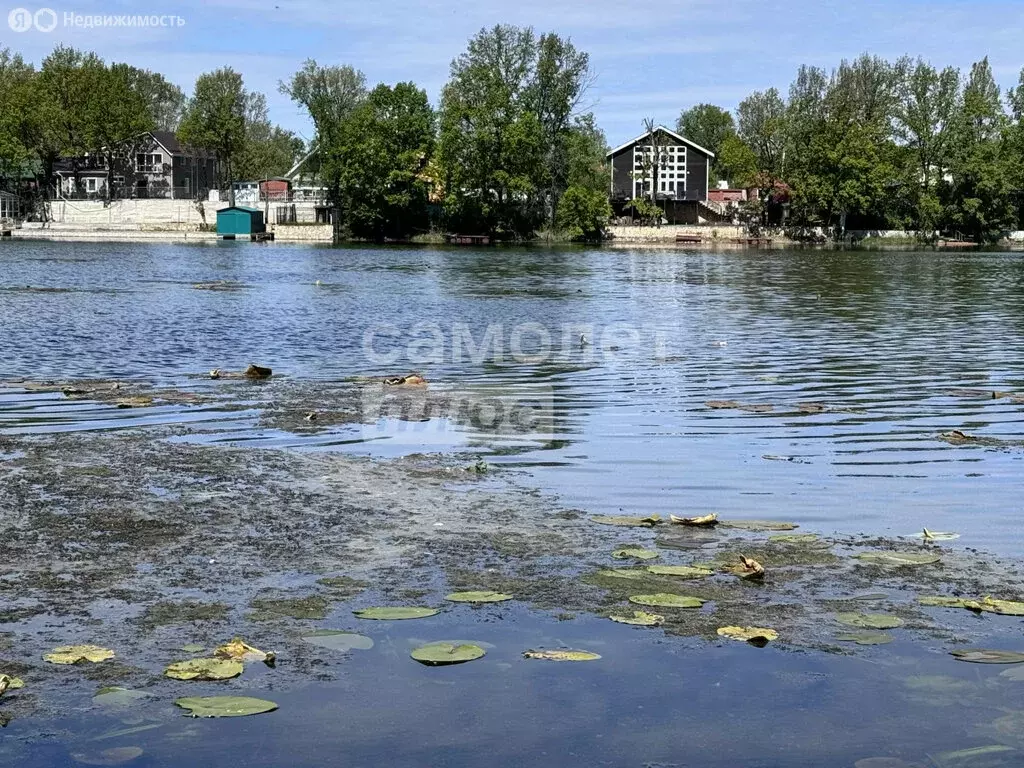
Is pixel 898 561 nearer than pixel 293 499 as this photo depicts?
Yes

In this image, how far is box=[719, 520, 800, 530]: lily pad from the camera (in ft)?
31.9

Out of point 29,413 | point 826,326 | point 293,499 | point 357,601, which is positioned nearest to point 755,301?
point 826,326

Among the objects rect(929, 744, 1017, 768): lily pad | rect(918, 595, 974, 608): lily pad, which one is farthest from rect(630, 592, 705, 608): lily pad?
rect(929, 744, 1017, 768): lily pad

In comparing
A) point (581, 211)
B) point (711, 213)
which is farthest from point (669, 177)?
point (581, 211)

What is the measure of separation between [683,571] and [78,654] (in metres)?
3.76

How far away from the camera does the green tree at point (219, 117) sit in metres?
122

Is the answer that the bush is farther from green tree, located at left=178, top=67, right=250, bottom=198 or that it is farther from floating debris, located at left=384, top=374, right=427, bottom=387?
floating debris, located at left=384, top=374, right=427, bottom=387

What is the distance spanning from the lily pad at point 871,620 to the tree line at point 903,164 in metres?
104

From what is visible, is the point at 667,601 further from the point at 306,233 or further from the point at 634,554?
the point at 306,233

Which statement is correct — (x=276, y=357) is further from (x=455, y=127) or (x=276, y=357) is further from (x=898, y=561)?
(x=455, y=127)

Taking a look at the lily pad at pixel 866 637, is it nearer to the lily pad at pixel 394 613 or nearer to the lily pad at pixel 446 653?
the lily pad at pixel 446 653

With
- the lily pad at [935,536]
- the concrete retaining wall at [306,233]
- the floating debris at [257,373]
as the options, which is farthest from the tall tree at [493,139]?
the lily pad at [935,536]

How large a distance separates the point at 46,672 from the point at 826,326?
26768 mm

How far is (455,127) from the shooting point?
338 ft
